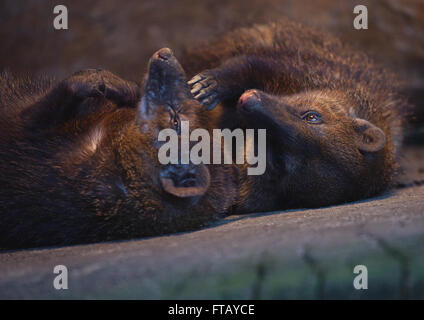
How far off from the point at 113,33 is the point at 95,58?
1.23 ft

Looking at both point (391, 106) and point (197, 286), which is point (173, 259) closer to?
point (197, 286)

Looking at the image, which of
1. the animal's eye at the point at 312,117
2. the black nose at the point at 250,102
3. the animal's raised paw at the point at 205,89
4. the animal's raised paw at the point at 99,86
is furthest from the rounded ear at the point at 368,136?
the animal's raised paw at the point at 99,86

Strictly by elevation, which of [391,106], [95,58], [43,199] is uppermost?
[95,58]

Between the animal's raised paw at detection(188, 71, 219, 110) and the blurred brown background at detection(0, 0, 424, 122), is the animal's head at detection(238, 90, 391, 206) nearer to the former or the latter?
the animal's raised paw at detection(188, 71, 219, 110)

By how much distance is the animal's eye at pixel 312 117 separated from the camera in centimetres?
389

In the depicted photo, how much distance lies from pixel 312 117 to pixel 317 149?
0.31 meters

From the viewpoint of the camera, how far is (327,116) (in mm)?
3928

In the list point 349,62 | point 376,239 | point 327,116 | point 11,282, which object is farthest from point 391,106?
→ point 11,282

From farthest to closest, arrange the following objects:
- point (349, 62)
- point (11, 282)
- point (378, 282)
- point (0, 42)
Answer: point (0, 42) → point (349, 62) → point (11, 282) → point (378, 282)

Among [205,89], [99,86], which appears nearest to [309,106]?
[205,89]

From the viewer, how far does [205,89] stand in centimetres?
400

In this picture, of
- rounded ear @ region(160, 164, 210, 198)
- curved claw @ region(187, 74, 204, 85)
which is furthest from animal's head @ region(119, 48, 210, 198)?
curved claw @ region(187, 74, 204, 85)

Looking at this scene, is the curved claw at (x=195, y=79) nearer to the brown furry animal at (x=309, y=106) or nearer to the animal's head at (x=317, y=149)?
the brown furry animal at (x=309, y=106)

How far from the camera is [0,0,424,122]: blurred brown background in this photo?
5.96 metres
